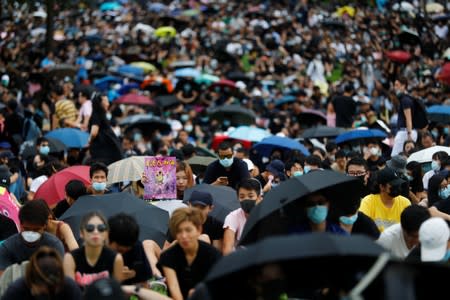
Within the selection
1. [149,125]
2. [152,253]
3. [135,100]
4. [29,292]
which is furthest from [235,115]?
[29,292]

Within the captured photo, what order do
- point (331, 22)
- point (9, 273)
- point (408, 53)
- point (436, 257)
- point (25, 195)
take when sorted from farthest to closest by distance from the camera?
point (331, 22), point (408, 53), point (25, 195), point (9, 273), point (436, 257)

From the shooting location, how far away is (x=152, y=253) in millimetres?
9961

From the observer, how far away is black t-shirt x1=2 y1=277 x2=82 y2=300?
7375 mm

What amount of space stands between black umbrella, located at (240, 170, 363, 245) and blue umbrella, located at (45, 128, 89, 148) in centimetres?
1004

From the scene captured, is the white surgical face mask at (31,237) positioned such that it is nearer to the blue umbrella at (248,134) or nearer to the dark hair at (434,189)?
the dark hair at (434,189)

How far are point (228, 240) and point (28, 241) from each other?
7.23ft

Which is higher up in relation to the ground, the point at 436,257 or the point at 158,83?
the point at 436,257

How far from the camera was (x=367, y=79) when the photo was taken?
31.1 m

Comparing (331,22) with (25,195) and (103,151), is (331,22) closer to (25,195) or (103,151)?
(103,151)

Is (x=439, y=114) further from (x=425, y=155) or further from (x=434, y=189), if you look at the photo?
(x=434, y=189)

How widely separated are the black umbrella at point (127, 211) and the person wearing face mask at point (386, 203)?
1956 mm

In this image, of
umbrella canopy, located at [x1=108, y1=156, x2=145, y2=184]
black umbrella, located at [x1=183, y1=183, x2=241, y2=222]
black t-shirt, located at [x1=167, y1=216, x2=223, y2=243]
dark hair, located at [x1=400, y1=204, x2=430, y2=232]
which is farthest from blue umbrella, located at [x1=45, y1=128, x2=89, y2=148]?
dark hair, located at [x1=400, y1=204, x2=430, y2=232]

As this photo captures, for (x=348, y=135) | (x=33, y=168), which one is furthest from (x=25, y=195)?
(x=348, y=135)

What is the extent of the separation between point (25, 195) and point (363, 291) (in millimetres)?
9226
